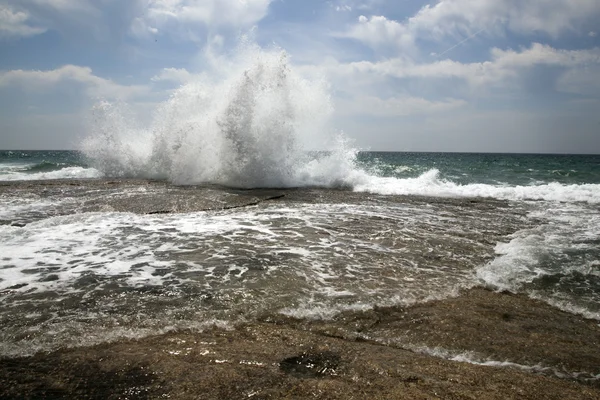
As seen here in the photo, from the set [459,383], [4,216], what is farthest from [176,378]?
[4,216]

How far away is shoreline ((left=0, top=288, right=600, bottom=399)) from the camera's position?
204cm

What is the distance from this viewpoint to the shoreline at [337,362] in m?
2.04

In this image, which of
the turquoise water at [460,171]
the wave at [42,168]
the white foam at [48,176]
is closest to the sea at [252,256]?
the white foam at [48,176]

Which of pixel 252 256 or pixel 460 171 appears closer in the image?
pixel 252 256

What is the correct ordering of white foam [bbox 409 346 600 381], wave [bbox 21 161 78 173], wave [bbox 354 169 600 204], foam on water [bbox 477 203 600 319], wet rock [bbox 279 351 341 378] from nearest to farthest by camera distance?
wet rock [bbox 279 351 341 378], white foam [bbox 409 346 600 381], foam on water [bbox 477 203 600 319], wave [bbox 354 169 600 204], wave [bbox 21 161 78 173]

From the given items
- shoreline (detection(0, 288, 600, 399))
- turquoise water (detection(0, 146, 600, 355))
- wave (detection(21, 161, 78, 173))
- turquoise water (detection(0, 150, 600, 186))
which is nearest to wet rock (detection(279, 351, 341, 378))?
shoreline (detection(0, 288, 600, 399))

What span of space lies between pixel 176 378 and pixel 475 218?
7395mm

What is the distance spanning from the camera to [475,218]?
26.1 feet

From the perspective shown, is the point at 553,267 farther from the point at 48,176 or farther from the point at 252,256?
the point at 48,176

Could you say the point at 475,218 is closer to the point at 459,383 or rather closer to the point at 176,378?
the point at 459,383

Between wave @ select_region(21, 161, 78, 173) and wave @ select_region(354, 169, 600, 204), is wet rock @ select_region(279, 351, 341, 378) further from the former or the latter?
wave @ select_region(21, 161, 78, 173)

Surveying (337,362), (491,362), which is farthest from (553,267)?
(337,362)

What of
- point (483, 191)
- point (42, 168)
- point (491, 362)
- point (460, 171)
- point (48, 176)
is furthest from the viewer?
point (460, 171)

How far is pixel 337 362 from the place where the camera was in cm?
235
